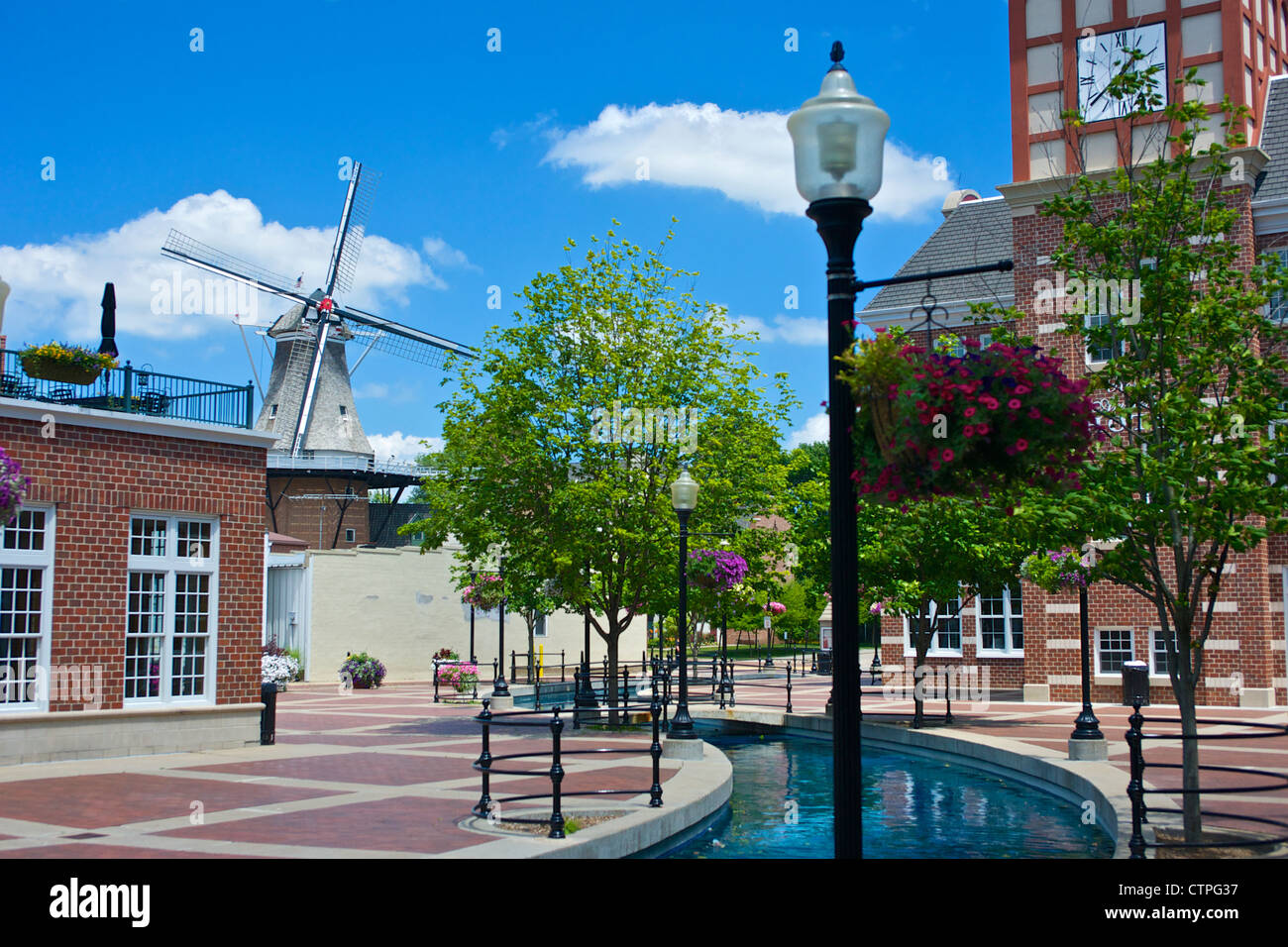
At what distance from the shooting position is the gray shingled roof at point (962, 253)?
120ft

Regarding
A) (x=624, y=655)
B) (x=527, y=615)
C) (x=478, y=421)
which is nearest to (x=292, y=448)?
(x=624, y=655)

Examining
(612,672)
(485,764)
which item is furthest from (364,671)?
(485,764)

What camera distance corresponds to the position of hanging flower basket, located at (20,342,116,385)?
1892cm

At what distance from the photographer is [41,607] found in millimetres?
18172

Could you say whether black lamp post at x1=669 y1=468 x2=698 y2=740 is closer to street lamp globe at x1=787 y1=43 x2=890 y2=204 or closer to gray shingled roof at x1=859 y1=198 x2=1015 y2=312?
street lamp globe at x1=787 y1=43 x2=890 y2=204

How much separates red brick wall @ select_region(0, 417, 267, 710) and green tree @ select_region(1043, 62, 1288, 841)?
14.8 m

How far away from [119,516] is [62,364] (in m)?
2.68

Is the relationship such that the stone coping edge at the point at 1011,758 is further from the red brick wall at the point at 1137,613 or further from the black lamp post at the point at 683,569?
the red brick wall at the point at 1137,613

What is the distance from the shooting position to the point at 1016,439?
5.90m

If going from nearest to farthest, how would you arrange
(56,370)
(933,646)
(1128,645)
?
(56,370), (1128,645), (933,646)

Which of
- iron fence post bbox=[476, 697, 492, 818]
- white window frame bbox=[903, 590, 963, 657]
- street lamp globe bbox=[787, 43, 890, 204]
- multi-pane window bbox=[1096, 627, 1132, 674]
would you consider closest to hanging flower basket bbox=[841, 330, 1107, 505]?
street lamp globe bbox=[787, 43, 890, 204]

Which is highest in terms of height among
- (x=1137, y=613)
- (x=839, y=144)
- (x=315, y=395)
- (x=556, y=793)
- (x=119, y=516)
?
(x=315, y=395)

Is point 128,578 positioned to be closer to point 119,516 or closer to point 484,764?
point 119,516
